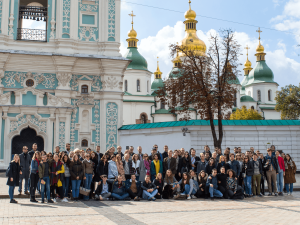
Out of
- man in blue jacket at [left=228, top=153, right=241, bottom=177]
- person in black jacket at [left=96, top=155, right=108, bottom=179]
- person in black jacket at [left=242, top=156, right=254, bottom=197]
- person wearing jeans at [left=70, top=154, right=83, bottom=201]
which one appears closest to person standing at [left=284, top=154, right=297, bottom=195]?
person in black jacket at [left=242, top=156, right=254, bottom=197]

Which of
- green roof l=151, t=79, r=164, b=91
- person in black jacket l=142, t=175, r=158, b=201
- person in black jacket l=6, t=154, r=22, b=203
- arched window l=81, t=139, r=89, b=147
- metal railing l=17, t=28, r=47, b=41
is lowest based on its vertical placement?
person in black jacket l=142, t=175, r=158, b=201

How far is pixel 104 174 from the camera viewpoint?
11.6 meters

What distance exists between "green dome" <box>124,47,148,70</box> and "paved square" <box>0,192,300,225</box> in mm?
36708

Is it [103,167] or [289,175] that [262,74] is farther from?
[103,167]

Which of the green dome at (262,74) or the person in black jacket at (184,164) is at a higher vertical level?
the green dome at (262,74)

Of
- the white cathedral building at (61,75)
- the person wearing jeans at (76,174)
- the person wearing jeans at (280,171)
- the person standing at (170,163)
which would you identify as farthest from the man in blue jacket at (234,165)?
the white cathedral building at (61,75)

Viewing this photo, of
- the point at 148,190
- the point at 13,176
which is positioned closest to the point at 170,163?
the point at 148,190

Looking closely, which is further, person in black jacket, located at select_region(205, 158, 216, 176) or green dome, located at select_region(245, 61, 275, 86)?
green dome, located at select_region(245, 61, 275, 86)

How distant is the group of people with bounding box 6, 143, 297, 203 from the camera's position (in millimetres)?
10859

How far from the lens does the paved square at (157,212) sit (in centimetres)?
777

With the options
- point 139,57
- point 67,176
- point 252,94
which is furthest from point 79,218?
point 252,94

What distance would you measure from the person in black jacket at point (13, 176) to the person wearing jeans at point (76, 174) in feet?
4.92

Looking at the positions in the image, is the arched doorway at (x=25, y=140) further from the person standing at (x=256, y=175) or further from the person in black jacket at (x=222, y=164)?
the person standing at (x=256, y=175)

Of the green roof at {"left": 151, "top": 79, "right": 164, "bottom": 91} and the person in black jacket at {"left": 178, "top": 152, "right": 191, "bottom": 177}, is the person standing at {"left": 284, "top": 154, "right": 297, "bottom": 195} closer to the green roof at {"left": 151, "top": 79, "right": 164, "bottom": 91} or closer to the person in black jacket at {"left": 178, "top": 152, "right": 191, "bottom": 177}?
the person in black jacket at {"left": 178, "top": 152, "right": 191, "bottom": 177}
